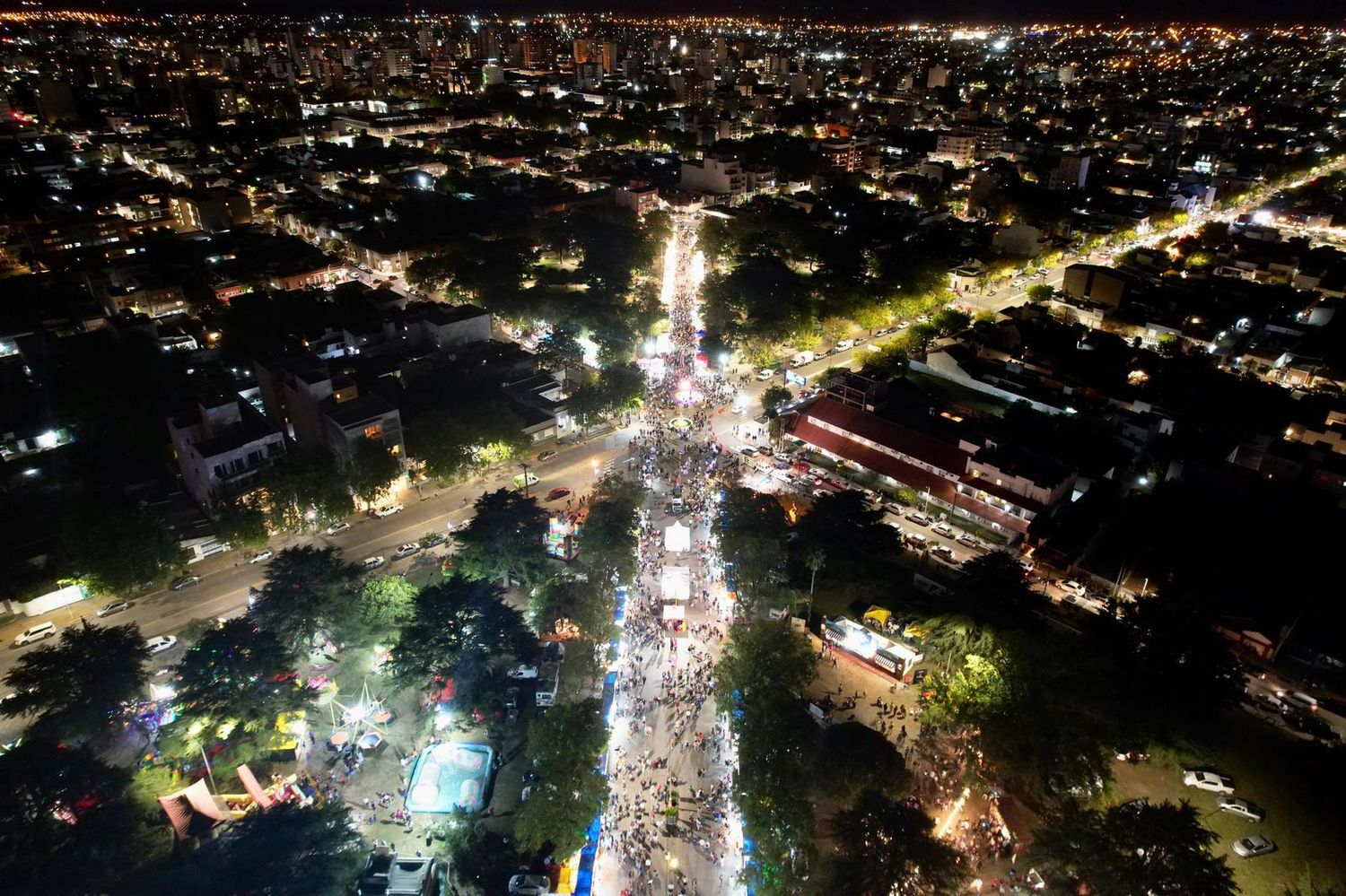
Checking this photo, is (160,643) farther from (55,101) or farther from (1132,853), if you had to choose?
(55,101)

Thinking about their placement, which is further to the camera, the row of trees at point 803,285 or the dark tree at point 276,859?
the row of trees at point 803,285

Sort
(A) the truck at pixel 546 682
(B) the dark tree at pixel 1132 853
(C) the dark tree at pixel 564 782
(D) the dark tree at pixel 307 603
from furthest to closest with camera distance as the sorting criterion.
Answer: (A) the truck at pixel 546 682
(D) the dark tree at pixel 307 603
(C) the dark tree at pixel 564 782
(B) the dark tree at pixel 1132 853

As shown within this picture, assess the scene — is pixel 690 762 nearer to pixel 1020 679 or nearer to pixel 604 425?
pixel 1020 679

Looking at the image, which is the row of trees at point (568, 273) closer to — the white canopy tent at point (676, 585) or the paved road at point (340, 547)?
the paved road at point (340, 547)

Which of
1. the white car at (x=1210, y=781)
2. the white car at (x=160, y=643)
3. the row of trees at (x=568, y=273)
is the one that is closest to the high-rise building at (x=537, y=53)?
the row of trees at (x=568, y=273)

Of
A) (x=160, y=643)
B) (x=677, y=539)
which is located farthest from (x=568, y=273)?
(x=160, y=643)

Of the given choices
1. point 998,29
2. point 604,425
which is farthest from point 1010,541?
point 998,29

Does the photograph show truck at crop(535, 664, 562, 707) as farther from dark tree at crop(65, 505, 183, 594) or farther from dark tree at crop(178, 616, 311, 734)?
dark tree at crop(65, 505, 183, 594)
